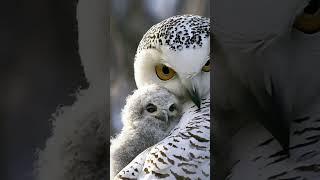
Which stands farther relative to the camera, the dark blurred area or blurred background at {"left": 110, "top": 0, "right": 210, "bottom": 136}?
the dark blurred area

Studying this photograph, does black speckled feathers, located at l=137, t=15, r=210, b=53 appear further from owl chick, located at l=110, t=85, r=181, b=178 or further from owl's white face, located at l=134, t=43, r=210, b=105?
owl chick, located at l=110, t=85, r=181, b=178

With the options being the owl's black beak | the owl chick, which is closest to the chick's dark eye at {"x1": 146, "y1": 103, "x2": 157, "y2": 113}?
the owl chick

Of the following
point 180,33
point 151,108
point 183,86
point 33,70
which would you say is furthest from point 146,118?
point 33,70

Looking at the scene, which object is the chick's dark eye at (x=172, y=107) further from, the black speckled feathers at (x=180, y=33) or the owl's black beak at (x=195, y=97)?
the black speckled feathers at (x=180, y=33)

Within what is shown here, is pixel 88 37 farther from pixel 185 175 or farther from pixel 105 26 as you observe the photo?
pixel 185 175

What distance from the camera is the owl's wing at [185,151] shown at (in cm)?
129

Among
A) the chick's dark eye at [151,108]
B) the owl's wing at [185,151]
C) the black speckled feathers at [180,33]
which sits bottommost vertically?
the owl's wing at [185,151]

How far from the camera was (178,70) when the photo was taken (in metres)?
1.29

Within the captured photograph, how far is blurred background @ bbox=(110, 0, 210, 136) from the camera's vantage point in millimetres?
1330

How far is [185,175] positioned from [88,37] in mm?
502

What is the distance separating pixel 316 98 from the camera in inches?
48.7

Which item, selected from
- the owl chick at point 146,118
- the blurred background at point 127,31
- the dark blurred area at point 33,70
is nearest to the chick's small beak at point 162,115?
the owl chick at point 146,118

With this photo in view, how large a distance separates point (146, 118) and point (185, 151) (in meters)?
0.14

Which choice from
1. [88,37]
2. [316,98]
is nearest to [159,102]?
[88,37]
